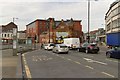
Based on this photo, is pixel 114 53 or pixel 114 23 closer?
pixel 114 53

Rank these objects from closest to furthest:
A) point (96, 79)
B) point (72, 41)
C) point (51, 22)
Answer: point (96, 79) → point (72, 41) → point (51, 22)

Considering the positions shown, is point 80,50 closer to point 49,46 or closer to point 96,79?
point 49,46

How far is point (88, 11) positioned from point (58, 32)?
6047 centimetres

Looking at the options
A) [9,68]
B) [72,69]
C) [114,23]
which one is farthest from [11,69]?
[114,23]

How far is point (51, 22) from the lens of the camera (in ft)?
423

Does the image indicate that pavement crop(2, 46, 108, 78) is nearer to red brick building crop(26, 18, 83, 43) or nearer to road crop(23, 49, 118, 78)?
road crop(23, 49, 118, 78)

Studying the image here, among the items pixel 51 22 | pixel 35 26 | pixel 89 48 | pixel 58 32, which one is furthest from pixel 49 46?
pixel 35 26

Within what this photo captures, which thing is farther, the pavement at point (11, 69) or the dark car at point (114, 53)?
the dark car at point (114, 53)

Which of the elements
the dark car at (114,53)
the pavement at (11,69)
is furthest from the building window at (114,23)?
the pavement at (11,69)

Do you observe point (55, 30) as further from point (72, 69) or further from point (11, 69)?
point (11, 69)

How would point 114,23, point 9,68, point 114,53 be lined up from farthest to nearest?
point 114,23 < point 114,53 < point 9,68

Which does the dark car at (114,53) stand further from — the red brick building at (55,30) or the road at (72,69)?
the red brick building at (55,30)

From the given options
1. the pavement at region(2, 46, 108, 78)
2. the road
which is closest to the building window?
the road

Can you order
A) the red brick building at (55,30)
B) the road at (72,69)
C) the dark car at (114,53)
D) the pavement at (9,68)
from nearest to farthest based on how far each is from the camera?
the pavement at (9,68)
the road at (72,69)
the dark car at (114,53)
the red brick building at (55,30)
